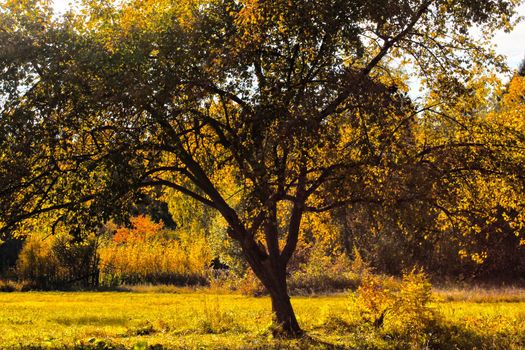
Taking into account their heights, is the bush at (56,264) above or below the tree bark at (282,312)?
above

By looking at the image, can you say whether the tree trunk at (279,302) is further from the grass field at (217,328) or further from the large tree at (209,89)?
the large tree at (209,89)

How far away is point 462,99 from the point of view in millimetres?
14750

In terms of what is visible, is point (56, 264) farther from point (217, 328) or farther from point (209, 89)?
point (209, 89)

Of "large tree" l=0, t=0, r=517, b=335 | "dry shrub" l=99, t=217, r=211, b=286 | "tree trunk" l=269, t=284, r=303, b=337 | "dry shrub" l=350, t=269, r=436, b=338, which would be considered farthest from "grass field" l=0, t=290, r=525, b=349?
"dry shrub" l=99, t=217, r=211, b=286

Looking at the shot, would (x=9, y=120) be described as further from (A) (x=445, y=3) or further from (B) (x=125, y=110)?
(A) (x=445, y=3)

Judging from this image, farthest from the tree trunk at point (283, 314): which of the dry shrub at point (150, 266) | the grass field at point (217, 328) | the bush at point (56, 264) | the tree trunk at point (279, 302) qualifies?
the bush at point (56, 264)

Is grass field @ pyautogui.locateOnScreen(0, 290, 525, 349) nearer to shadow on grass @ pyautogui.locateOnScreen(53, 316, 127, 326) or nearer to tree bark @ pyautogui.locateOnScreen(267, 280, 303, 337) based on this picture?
shadow on grass @ pyautogui.locateOnScreen(53, 316, 127, 326)

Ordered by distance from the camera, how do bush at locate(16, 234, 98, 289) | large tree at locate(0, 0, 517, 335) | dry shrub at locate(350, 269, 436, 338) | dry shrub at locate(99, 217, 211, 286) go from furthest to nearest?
dry shrub at locate(99, 217, 211, 286) → bush at locate(16, 234, 98, 289) → dry shrub at locate(350, 269, 436, 338) → large tree at locate(0, 0, 517, 335)

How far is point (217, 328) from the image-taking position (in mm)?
17094

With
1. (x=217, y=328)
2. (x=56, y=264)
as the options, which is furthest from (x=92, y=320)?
(x=56, y=264)

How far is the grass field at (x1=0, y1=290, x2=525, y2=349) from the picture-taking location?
13.7 meters

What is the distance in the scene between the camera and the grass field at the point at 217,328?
45.1 ft

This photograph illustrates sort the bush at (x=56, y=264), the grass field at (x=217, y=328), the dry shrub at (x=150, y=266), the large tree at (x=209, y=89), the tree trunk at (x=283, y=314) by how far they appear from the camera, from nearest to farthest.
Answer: the large tree at (x=209, y=89) < the grass field at (x=217, y=328) < the tree trunk at (x=283, y=314) < the bush at (x=56, y=264) < the dry shrub at (x=150, y=266)

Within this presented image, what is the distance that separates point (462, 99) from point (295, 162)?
5.03 meters
